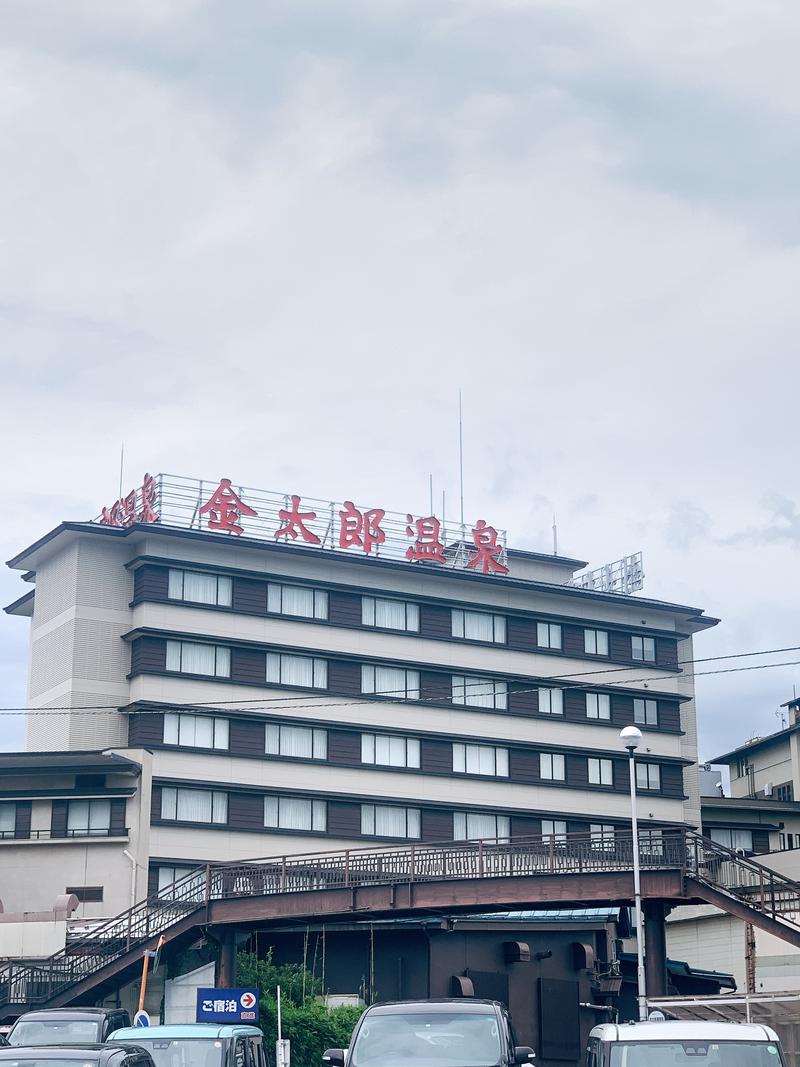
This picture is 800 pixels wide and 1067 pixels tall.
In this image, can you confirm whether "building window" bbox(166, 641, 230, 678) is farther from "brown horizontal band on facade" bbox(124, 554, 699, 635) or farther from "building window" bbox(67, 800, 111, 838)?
"building window" bbox(67, 800, 111, 838)

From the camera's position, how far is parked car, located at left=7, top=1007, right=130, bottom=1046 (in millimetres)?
29328

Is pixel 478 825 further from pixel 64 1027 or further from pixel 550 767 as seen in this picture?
pixel 64 1027

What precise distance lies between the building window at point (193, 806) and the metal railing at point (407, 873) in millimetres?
15469

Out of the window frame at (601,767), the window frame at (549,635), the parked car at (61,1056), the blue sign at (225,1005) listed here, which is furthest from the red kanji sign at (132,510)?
the parked car at (61,1056)

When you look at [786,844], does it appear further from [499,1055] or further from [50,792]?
[499,1055]

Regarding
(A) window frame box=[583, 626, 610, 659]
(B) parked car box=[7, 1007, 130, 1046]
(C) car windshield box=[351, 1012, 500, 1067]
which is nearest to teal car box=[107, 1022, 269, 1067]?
(C) car windshield box=[351, 1012, 500, 1067]

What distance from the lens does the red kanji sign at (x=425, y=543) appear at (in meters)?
77.3

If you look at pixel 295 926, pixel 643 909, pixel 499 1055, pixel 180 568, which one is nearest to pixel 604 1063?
pixel 499 1055

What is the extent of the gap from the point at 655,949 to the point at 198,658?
109 feet

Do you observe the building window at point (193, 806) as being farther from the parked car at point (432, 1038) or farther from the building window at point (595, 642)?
the parked car at point (432, 1038)

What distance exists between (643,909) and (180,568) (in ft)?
110

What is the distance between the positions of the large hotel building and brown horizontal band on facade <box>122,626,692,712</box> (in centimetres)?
11

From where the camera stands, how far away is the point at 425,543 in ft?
255

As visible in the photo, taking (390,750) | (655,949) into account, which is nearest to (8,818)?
(390,750)
